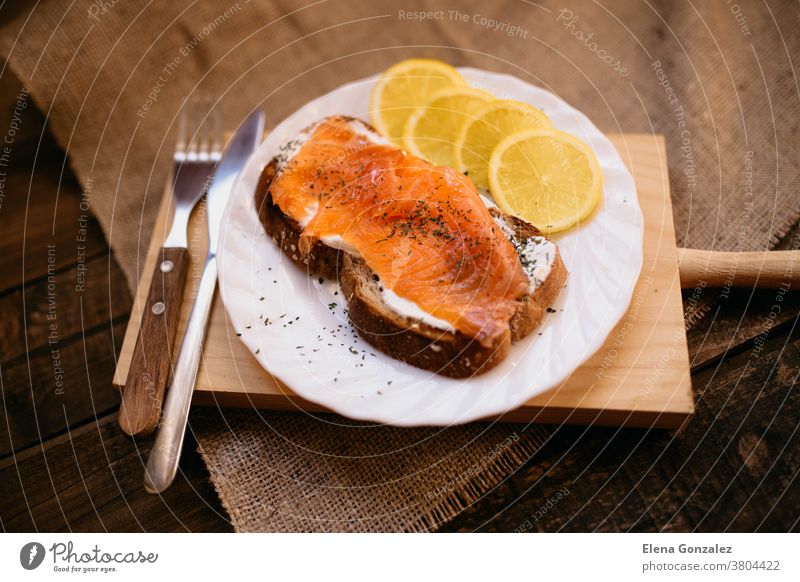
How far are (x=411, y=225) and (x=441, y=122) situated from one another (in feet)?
1.69

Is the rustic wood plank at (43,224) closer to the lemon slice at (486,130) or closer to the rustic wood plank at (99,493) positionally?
the rustic wood plank at (99,493)

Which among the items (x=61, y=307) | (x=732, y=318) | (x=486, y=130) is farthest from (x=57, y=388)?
(x=732, y=318)

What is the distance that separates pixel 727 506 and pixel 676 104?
152 cm

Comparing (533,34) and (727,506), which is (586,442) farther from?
(533,34)

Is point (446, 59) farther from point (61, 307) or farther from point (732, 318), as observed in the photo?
point (61, 307)

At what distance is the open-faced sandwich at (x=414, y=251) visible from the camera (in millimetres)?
1773

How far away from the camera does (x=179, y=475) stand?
6.39ft

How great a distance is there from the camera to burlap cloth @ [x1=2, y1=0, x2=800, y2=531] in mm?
2379

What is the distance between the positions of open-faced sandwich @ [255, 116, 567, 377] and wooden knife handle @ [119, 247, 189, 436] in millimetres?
335

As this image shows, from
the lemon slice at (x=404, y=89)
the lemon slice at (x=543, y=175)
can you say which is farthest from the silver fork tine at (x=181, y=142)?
the lemon slice at (x=543, y=175)

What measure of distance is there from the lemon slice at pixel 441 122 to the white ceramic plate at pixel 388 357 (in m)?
0.21
